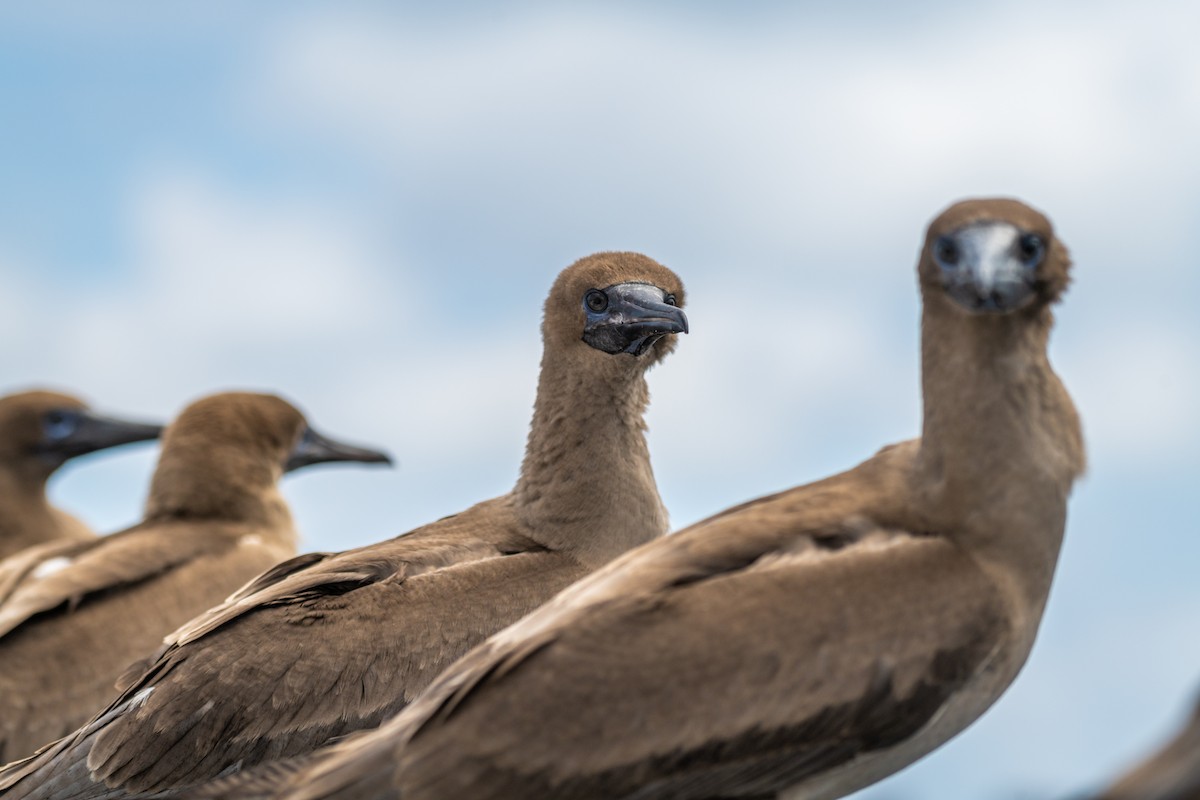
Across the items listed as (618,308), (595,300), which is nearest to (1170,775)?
(618,308)

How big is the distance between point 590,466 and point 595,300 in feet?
2.64

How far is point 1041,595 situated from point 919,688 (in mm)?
620

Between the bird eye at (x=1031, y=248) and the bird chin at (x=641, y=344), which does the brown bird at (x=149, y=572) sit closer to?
the bird chin at (x=641, y=344)

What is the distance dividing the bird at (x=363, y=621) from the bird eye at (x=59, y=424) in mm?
8791

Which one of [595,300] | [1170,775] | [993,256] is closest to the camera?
[1170,775]

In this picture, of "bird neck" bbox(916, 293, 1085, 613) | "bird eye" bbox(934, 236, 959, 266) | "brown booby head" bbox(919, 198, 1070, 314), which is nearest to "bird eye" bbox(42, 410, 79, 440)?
"bird neck" bbox(916, 293, 1085, 613)

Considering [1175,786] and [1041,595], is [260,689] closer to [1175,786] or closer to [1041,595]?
[1041,595]

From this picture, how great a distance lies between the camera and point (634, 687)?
5582mm

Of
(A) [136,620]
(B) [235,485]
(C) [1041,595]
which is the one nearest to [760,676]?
(C) [1041,595]

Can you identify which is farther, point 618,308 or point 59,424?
point 59,424

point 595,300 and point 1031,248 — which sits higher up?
point 1031,248

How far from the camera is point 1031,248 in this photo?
19.4 ft

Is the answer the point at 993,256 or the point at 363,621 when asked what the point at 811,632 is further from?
the point at 363,621

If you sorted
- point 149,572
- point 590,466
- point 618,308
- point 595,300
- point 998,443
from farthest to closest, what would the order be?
point 149,572 < point 595,300 < point 618,308 < point 590,466 < point 998,443
